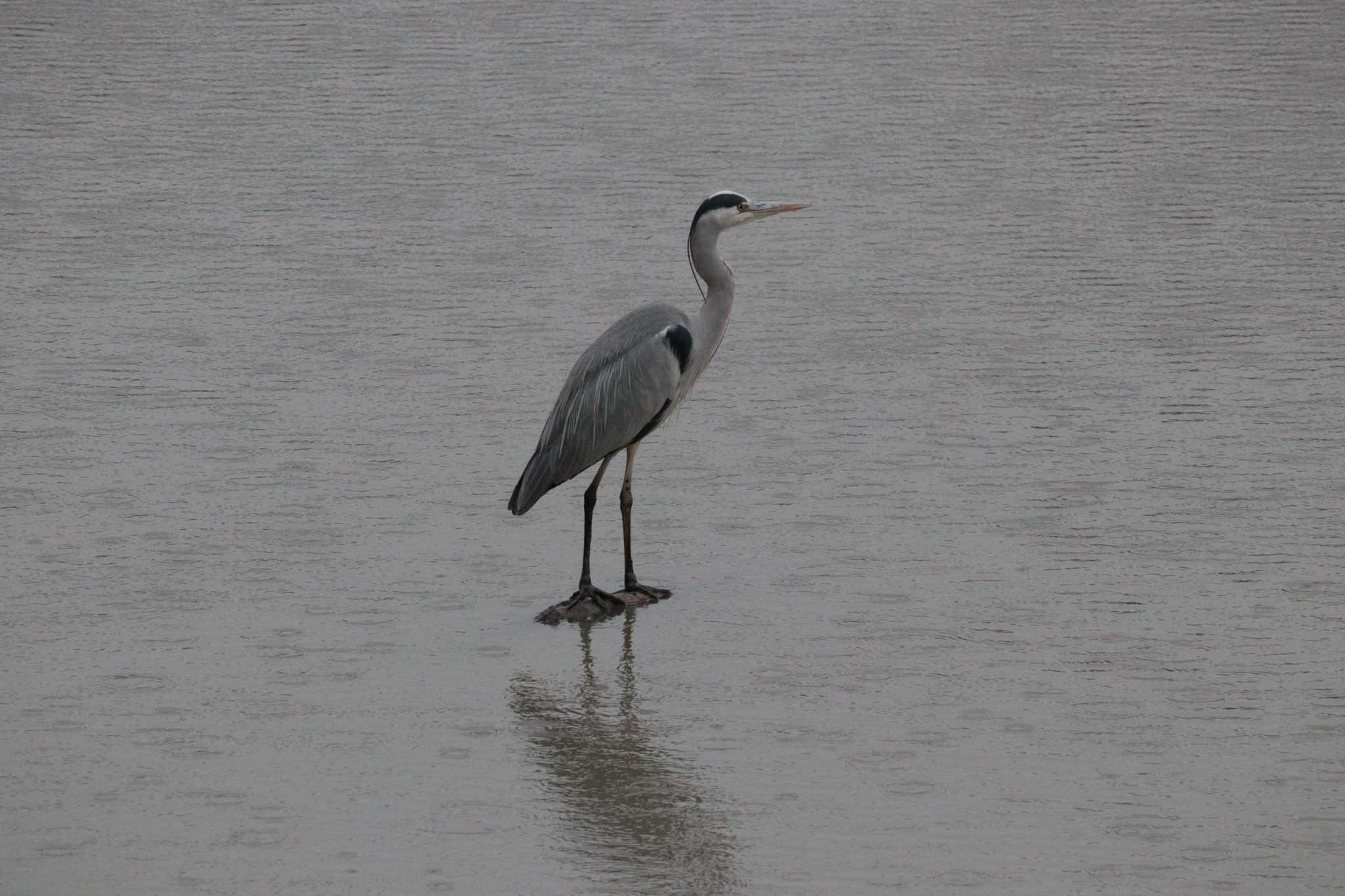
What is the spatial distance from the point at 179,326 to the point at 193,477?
259 cm

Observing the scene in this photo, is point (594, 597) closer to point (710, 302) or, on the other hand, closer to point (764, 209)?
point (710, 302)

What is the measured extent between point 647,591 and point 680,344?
3.57ft

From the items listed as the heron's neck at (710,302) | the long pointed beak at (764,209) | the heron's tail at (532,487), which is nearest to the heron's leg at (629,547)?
the heron's tail at (532,487)

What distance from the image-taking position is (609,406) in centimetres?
873

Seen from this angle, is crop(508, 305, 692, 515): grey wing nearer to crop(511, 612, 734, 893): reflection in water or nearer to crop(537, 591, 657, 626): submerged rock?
crop(537, 591, 657, 626): submerged rock

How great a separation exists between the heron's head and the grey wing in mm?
517

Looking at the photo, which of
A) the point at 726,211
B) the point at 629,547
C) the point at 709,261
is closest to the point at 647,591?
the point at 629,547

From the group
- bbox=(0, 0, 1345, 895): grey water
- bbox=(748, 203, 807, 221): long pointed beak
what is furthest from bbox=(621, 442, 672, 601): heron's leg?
bbox=(748, 203, 807, 221): long pointed beak

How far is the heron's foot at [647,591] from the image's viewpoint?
28.6ft

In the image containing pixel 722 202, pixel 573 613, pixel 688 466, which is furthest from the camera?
pixel 688 466

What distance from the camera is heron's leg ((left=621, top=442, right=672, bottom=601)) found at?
28.6 feet

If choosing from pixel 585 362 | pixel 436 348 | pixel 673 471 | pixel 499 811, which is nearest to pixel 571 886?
pixel 499 811

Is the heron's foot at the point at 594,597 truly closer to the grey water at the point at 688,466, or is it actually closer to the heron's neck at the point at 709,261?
the grey water at the point at 688,466

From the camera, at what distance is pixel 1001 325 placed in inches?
486
